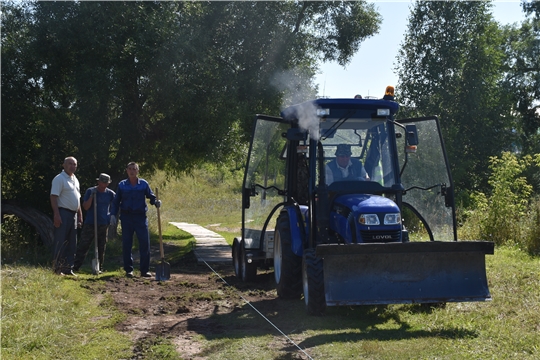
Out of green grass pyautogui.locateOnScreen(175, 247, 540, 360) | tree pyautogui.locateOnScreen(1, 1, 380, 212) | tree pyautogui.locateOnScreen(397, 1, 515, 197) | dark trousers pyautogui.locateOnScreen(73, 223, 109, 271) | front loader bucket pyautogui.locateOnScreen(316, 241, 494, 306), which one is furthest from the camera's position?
tree pyautogui.locateOnScreen(397, 1, 515, 197)

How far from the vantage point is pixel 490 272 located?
1030cm

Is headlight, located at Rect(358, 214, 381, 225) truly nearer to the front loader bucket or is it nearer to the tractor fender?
the front loader bucket

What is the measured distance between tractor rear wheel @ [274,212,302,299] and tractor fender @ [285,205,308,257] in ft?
0.30

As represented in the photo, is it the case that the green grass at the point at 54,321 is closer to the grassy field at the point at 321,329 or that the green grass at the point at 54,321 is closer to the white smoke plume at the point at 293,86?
the grassy field at the point at 321,329

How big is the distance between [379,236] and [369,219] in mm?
260

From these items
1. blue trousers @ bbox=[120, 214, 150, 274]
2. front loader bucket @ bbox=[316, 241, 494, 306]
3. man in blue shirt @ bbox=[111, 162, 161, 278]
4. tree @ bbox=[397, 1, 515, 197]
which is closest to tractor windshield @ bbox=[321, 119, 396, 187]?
front loader bucket @ bbox=[316, 241, 494, 306]

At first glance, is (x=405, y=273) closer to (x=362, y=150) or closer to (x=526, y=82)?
(x=362, y=150)

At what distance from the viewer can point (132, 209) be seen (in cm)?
1142

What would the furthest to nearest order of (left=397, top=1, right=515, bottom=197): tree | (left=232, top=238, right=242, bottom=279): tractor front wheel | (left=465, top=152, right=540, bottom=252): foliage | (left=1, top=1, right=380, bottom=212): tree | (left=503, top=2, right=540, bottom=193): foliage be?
(left=503, top=2, right=540, bottom=193): foliage
(left=397, top=1, right=515, bottom=197): tree
(left=1, top=1, right=380, bottom=212): tree
(left=465, top=152, right=540, bottom=252): foliage
(left=232, top=238, right=242, bottom=279): tractor front wheel

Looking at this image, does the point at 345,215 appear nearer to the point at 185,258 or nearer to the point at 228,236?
the point at 185,258

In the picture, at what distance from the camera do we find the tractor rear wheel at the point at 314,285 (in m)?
7.56

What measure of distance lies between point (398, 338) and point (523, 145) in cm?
2847

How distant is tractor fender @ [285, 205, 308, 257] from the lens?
8477 millimetres

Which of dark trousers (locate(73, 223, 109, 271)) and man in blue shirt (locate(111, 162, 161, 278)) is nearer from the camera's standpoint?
man in blue shirt (locate(111, 162, 161, 278))
